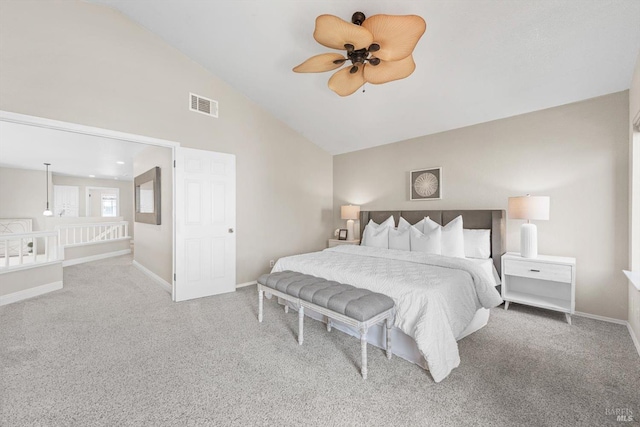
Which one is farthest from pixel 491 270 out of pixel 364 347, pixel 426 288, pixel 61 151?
pixel 61 151

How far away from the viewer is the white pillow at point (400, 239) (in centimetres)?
384

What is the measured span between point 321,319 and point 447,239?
6.36ft

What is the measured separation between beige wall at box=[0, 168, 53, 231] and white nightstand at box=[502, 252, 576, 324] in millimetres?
10559

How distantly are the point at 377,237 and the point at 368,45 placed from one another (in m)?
2.77

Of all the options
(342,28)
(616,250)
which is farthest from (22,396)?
(616,250)

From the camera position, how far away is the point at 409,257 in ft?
10.3

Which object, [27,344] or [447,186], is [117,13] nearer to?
[27,344]

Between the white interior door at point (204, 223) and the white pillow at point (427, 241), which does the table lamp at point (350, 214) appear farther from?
the white interior door at point (204, 223)

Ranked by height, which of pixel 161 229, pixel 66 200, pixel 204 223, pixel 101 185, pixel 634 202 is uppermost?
pixel 101 185

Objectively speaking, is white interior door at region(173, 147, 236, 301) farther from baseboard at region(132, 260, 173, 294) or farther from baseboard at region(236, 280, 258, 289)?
baseboard at region(132, 260, 173, 294)

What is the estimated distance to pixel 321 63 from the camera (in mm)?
2330

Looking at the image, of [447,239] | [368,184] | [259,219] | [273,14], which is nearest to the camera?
[273,14]

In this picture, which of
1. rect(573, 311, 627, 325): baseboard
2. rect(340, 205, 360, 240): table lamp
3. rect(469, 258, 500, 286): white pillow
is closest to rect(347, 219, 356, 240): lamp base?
rect(340, 205, 360, 240): table lamp

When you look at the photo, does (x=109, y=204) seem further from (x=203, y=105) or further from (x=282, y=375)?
(x=282, y=375)
